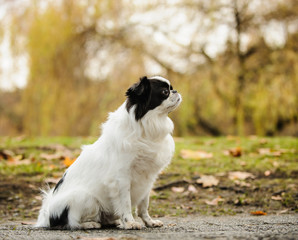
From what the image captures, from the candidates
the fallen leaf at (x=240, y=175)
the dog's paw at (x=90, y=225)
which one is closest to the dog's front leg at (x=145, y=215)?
the dog's paw at (x=90, y=225)

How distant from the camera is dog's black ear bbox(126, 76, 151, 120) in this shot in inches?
122

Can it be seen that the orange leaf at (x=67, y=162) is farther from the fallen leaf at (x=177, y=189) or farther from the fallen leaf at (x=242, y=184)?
the fallen leaf at (x=242, y=184)

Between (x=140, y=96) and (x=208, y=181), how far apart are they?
88.5 inches

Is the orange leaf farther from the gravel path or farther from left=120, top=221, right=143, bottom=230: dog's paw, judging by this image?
left=120, top=221, right=143, bottom=230: dog's paw

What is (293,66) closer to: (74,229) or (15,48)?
(15,48)

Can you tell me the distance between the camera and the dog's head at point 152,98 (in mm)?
3145

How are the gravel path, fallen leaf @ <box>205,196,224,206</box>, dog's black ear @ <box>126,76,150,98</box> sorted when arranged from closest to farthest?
the gravel path < dog's black ear @ <box>126,76,150,98</box> < fallen leaf @ <box>205,196,224,206</box>

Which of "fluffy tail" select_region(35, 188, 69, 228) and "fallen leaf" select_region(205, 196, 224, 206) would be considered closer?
"fluffy tail" select_region(35, 188, 69, 228)

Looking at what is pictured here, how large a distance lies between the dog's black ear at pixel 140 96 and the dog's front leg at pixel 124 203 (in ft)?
1.86

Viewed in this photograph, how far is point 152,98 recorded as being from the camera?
3168 mm

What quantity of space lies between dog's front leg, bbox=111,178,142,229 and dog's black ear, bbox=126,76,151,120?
0.57 metres

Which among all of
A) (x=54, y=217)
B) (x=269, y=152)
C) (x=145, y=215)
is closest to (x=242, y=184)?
Answer: (x=269, y=152)

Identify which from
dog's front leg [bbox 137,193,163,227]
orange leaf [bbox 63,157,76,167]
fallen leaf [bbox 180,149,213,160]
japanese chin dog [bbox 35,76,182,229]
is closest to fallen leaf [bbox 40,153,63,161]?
orange leaf [bbox 63,157,76,167]

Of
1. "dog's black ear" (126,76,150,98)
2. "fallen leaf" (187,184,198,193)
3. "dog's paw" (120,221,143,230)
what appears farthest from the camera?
"fallen leaf" (187,184,198,193)
